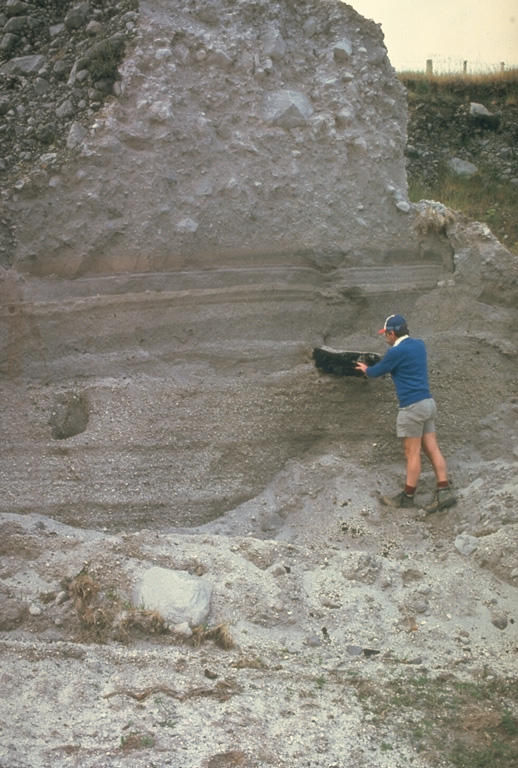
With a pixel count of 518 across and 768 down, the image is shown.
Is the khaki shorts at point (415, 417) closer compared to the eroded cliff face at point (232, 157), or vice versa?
the khaki shorts at point (415, 417)

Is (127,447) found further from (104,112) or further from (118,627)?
(104,112)

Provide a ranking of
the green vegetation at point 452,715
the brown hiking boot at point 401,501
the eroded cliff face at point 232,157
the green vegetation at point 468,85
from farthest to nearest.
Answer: the green vegetation at point 468,85
the eroded cliff face at point 232,157
the brown hiking boot at point 401,501
the green vegetation at point 452,715

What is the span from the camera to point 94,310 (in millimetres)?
6633

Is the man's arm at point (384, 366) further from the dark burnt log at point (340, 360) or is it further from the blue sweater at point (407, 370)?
the dark burnt log at point (340, 360)

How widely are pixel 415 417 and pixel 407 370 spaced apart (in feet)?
1.19

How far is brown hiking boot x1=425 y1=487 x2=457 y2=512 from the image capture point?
21.0 ft

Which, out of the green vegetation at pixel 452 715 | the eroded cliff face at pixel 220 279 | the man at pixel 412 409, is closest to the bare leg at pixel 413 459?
the man at pixel 412 409

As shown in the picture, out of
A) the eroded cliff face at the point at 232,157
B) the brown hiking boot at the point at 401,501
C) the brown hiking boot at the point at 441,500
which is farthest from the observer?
the eroded cliff face at the point at 232,157

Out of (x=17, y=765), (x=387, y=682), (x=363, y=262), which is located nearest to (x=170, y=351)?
(x=363, y=262)

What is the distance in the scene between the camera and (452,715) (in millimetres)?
4434

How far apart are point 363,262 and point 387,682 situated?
3.66 meters

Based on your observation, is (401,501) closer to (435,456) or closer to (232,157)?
(435,456)

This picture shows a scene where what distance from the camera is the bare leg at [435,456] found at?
21.2 feet

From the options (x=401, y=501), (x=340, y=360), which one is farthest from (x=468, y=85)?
(x=401, y=501)
